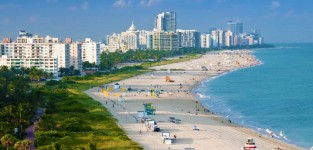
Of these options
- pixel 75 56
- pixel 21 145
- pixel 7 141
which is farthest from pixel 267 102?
pixel 75 56

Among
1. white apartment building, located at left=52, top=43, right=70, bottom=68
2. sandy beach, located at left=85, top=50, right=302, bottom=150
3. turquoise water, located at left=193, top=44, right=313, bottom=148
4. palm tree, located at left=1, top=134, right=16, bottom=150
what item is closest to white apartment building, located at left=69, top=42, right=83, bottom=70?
white apartment building, located at left=52, top=43, right=70, bottom=68

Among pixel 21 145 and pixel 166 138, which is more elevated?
pixel 21 145

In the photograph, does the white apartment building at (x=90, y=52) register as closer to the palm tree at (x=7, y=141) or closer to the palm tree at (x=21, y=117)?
the palm tree at (x=21, y=117)

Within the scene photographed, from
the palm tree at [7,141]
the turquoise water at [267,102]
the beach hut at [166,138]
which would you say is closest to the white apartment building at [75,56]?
the turquoise water at [267,102]

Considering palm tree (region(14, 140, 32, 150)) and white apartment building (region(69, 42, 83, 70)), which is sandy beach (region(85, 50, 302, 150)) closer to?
palm tree (region(14, 140, 32, 150))

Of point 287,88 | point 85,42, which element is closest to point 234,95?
point 287,88

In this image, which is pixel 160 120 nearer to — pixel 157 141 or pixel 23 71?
pixel 157 141

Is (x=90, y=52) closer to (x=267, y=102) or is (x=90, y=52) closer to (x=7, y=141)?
(x=267, y=102)
